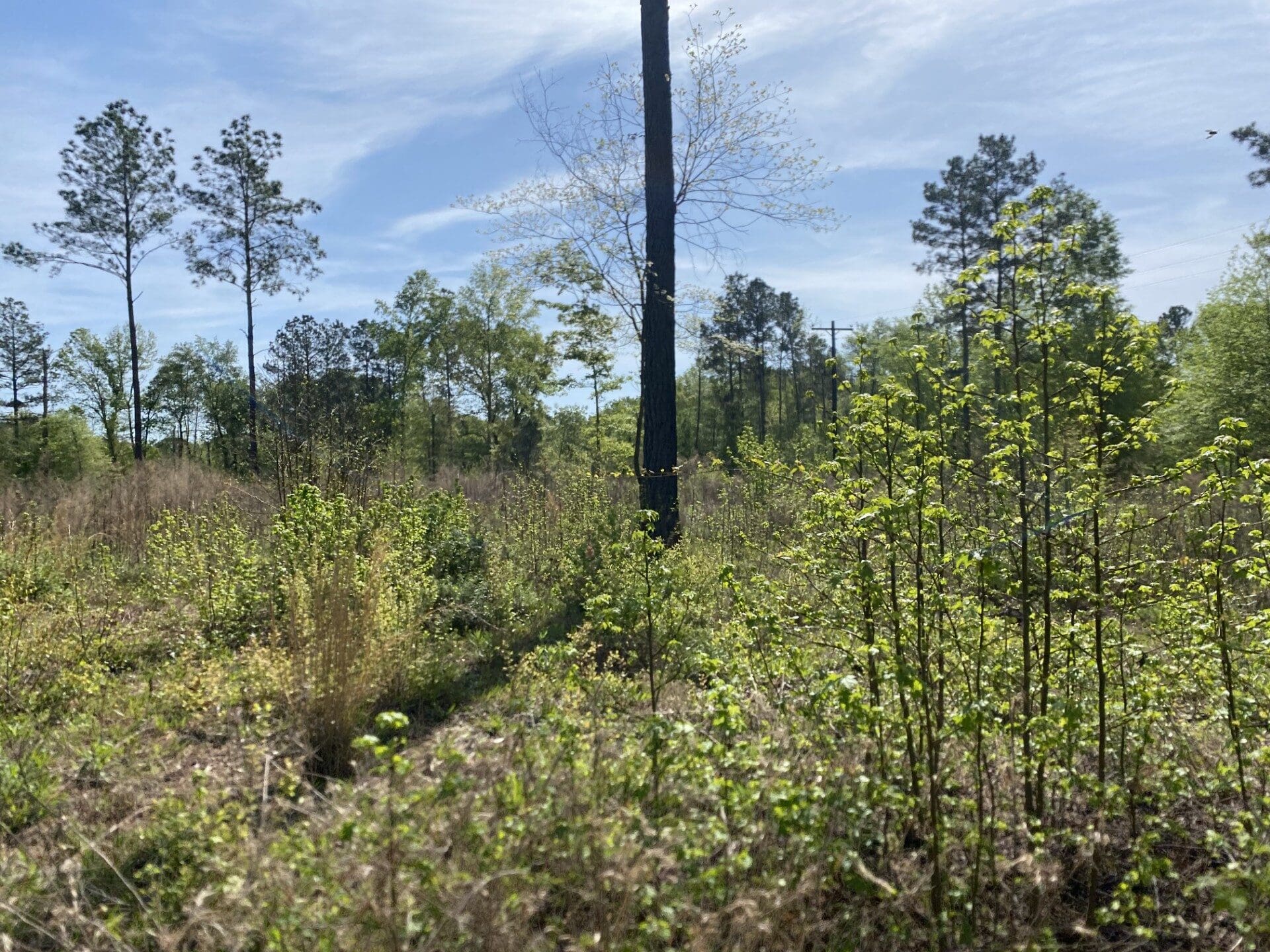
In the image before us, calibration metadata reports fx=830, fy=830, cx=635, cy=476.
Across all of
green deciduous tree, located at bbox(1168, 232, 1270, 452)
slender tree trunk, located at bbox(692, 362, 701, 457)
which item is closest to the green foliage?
green deciduous tree, located at bbox(1168, 232, 1270, 452)

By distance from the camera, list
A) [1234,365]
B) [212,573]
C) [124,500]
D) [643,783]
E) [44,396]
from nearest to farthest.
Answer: [643,783], [212,573], [124,500], [1234,365], [44,396]

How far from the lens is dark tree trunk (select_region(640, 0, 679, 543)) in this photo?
8.73m

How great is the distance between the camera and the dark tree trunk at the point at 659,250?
873cm

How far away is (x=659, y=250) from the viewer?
898 centimetres

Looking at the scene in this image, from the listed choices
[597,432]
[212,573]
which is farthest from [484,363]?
[212,573]

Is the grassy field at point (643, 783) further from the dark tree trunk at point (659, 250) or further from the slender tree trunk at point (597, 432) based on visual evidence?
the slender tree trunk at point (597, 432)

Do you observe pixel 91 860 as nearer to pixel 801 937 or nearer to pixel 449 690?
pixel 449 690

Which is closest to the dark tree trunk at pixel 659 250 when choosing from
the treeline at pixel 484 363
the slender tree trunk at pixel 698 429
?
the treeline at pixel 484 363

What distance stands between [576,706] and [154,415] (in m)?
43.3

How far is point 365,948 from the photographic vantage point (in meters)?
1.91

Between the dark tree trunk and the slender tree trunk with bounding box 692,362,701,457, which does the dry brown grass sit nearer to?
the dark tree trunk

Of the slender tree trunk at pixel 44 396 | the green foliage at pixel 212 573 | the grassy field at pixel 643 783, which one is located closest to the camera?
the grassy field at pixel 643 783

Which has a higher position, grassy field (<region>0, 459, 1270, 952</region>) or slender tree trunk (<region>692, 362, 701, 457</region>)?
slender tree trunk (<region>692, 362, 701, 457</region>)

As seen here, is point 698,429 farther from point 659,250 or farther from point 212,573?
point 212,573
